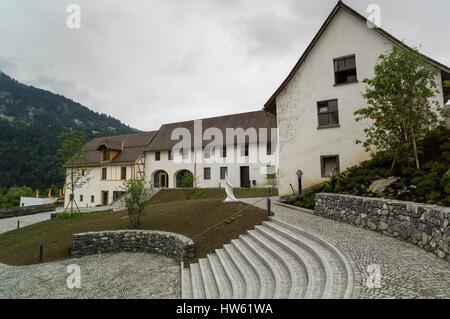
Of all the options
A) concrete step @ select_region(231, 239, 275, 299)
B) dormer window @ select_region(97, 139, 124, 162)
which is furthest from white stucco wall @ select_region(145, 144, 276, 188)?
concrete step @ select_region(231, 239, 275, 299)

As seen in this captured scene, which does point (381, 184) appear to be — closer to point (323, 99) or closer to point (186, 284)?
point (323, 99)

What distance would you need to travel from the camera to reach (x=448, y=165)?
8148 millimetres

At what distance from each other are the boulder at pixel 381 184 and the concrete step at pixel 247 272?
5810 millimetres

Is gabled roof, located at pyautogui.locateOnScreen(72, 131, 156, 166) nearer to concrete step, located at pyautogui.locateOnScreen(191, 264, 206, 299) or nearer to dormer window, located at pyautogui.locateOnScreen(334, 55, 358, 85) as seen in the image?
dormer window, located at pyautogui.locateOnScreen(334, 55, 358, 85)

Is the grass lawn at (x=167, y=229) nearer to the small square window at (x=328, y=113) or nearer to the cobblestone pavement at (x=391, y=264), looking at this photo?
the cobblestone pavement at (x=391, y=264)

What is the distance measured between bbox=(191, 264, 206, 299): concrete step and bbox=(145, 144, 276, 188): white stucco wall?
62.3ft

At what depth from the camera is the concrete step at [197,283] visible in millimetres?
6496

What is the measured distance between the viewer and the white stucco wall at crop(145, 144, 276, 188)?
88.9 feet

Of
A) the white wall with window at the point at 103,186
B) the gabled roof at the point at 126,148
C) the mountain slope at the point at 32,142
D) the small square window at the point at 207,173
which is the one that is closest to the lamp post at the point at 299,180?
the small square window at the point at 207,173

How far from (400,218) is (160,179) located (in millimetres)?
30324

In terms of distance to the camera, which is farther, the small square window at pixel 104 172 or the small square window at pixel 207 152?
the small square window at pixel 104 172

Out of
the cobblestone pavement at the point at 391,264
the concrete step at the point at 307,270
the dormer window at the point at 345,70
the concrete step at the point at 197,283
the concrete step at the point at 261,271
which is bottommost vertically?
the concrete step at the point at 197,283
